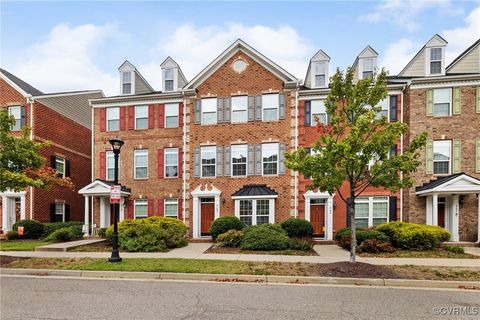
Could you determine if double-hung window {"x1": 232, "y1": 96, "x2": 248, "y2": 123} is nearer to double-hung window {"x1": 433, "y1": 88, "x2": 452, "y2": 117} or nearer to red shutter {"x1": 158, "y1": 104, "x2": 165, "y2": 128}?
red shutter {"x1": 158, "y1": 104, "x2": 165, "y2": 128}

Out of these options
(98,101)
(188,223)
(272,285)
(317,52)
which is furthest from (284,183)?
(98,101)

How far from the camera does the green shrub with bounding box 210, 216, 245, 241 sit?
637 inches

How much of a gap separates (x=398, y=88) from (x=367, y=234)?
31.0 feet

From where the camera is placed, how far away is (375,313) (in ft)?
19.2

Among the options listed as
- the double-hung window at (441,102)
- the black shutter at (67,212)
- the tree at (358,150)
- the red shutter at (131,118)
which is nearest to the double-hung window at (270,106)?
the tree at (358,150)

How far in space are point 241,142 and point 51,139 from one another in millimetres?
14292

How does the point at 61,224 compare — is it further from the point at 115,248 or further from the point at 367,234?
the point at 367,234

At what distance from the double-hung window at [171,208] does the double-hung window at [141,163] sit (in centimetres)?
Answer: 240

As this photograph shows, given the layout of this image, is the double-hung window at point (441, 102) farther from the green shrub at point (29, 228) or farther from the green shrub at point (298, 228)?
the green shrub at point (29, 228)

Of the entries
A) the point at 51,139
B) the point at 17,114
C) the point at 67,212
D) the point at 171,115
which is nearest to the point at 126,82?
the point at 171,115

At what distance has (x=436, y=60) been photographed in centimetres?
1797

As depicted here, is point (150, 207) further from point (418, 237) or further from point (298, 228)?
point (418, 237)

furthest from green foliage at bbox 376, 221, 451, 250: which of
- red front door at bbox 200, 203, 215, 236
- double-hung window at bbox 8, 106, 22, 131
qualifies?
double-hung window at bbox 8, 106, 22, 131

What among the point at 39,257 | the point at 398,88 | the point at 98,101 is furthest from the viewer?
the point at 98,101
